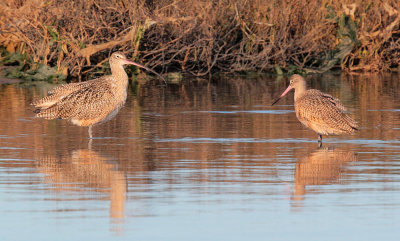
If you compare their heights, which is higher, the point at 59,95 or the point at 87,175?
the point at 59,95

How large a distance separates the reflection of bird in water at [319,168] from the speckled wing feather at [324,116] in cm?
76

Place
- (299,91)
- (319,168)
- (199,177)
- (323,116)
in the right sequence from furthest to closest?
(299,91) < (323,116) < (319,168) < (199,177)

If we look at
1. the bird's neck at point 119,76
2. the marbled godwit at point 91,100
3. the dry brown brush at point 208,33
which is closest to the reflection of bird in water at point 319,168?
the marbled godwit at point 91,100

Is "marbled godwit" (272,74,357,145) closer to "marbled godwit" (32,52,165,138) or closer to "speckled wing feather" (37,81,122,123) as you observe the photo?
"marbled godwit" (32,52,165,138)

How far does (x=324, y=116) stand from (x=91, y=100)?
125 inches

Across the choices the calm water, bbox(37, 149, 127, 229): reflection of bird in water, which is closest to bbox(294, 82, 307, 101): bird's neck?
the calm water

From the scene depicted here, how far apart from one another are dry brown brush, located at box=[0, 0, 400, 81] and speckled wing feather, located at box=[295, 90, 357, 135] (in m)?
10.9

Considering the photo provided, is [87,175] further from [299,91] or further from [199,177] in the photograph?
[299,91]

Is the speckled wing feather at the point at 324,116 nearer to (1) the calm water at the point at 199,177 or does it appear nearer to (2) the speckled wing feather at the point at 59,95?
(1) the calm water at the point at 199,177

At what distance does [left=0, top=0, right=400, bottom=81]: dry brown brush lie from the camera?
23188mm

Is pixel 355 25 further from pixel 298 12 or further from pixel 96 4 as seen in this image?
pixel 96 4

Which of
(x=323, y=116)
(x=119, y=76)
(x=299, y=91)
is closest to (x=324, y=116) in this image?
(x=323, y=116)

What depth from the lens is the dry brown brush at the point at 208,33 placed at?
23188mm

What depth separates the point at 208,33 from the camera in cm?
2450
